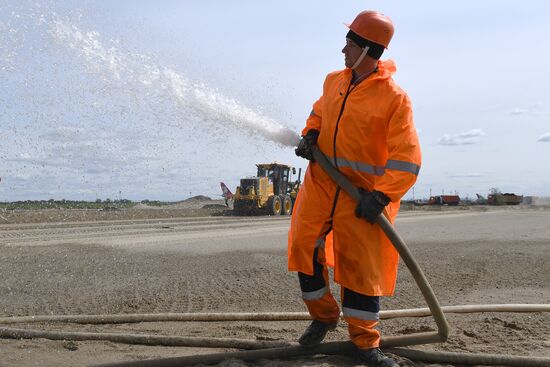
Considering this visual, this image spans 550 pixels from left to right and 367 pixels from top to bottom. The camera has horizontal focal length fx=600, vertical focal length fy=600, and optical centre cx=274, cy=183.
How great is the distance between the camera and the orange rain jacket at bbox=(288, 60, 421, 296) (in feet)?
12.5

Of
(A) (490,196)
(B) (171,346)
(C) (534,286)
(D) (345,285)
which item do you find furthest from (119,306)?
(A) (490,196)

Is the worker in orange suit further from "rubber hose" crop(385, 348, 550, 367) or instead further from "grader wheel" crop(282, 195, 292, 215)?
"grader wheel" crop(282, 195, 292, 215)

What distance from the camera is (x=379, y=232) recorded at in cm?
390

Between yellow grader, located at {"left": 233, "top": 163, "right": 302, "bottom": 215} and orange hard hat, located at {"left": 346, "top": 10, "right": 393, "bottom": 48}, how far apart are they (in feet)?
83.8

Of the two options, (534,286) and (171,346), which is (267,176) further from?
(171,346)

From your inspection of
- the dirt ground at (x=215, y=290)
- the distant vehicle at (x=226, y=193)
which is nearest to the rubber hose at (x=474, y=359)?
the dirt ground at (x=215, y=290)

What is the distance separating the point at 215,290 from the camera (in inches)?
273

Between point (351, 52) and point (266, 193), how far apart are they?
26.5 m

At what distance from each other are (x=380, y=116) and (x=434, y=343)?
1712mm

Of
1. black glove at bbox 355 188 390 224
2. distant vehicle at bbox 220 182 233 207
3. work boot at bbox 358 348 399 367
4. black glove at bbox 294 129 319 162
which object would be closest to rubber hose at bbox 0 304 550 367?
work boot at bbox 358 348 399 367

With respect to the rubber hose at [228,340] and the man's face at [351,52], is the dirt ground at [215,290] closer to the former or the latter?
the rubber hose at [228,340]

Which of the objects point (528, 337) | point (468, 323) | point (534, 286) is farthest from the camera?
point (534, 286)

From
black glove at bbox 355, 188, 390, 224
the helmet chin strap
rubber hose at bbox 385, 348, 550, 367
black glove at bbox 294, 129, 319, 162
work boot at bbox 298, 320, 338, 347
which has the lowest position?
rubber hose at bbox 385, 348, 550, 367

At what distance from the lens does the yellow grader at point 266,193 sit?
98.2ft
